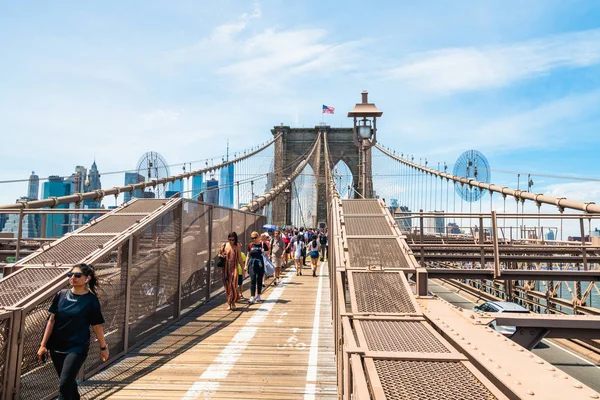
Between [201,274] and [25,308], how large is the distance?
4438mm

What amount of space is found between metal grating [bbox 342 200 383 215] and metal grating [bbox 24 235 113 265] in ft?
11.5

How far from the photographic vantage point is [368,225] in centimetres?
564

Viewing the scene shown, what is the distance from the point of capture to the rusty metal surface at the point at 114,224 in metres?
5.12

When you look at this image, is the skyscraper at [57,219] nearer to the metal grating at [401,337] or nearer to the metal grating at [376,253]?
the metal grating at [376,253]

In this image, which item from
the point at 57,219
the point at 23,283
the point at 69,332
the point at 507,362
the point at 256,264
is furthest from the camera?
the point at 57,219

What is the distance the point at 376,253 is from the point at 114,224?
3.40m

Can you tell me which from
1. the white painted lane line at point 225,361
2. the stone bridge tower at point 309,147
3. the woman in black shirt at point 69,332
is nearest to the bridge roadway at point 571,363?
the white painted lane line at point 225,361

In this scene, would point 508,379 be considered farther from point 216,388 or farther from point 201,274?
point 201,274

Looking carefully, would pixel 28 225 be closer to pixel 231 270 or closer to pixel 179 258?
pixel 231 270

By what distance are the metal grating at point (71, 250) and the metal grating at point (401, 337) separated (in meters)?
3.22

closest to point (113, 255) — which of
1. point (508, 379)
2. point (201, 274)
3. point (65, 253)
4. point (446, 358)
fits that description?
point (65, 253)

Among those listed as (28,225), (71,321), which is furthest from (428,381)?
(28,225)

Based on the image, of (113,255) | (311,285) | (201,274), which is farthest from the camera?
(311,285)

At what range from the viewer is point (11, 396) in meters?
3.16
